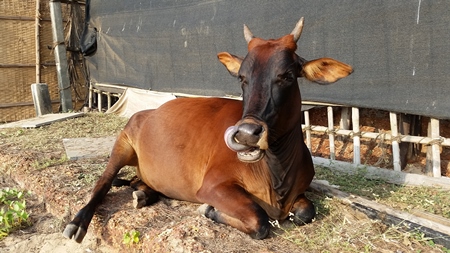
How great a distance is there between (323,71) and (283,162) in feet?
2.07

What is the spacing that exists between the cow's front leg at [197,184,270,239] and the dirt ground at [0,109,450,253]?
5 cm

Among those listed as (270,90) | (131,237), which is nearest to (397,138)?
(270,90)

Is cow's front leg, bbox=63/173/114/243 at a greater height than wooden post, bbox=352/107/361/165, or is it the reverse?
wooden post, bbox=352/107/361/165

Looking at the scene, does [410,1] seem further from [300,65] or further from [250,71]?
[250,71]

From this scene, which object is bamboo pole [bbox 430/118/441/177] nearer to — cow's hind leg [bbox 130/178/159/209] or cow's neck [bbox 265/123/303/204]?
cow's neck [bbox 265/123/303/204]

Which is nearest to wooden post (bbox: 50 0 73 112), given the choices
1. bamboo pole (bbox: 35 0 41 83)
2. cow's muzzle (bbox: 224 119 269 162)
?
bamboo pole (bbox: 35 0 41 83)

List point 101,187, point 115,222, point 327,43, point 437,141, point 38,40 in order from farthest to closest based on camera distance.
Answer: point 38,40
point 327,43
point 437,141
point 101,187
point 115,222

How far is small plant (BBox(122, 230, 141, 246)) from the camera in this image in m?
2.64

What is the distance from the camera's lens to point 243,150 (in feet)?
7.22

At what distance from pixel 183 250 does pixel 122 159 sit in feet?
4.94

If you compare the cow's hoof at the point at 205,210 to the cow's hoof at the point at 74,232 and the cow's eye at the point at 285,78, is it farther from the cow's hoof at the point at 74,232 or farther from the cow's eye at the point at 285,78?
the cow's eye at the point at 285,78

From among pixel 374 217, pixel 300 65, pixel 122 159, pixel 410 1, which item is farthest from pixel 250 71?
pixel 410 1

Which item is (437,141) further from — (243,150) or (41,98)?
(41,98)

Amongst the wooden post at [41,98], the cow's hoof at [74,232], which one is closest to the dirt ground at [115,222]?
the cow's hoof at [74,232]
